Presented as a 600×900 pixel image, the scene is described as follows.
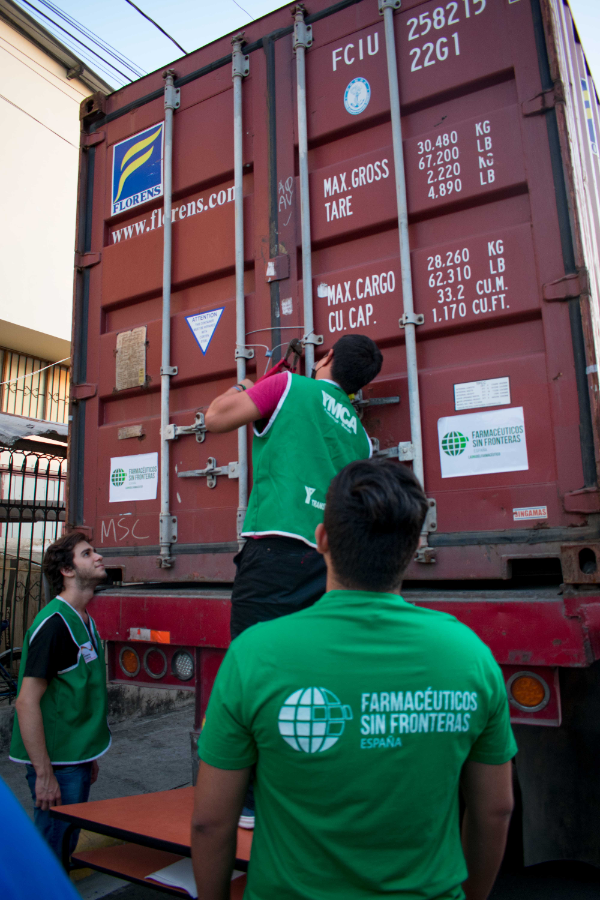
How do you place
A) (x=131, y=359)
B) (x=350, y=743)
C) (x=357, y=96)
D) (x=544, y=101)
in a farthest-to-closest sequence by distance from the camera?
(x=131, y=359) < (x=357, y=96) < (x=544, y=101) < (x=350, y=743)

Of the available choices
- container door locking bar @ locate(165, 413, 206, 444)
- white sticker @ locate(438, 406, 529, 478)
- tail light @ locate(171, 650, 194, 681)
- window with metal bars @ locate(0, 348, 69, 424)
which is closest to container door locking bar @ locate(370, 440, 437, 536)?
white sticker @ locate(438, 406, 529, 478)

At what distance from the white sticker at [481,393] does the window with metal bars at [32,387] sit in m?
8.37

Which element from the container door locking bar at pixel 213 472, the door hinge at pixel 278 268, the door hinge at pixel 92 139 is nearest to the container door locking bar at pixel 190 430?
the container door locking bar at pixel 213 472

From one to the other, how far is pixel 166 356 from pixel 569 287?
77.1 inches

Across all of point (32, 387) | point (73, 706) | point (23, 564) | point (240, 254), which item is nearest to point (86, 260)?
point (240, 254)

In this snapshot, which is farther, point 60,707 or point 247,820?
point 60,707

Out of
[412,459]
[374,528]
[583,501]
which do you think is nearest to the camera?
[374,528]

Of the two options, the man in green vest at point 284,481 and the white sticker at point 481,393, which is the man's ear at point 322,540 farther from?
the white sticker at point 481,393

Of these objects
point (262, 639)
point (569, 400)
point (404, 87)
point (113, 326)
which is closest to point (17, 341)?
point (113, 326)

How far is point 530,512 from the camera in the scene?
8.05 feet

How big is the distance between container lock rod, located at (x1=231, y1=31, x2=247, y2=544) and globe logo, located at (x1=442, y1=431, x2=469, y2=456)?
95 centimetres

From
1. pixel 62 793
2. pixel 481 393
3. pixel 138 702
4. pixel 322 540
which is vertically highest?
pixel 481 393

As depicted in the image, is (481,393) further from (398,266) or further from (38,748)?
(38,748)

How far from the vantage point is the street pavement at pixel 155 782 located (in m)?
2.94
